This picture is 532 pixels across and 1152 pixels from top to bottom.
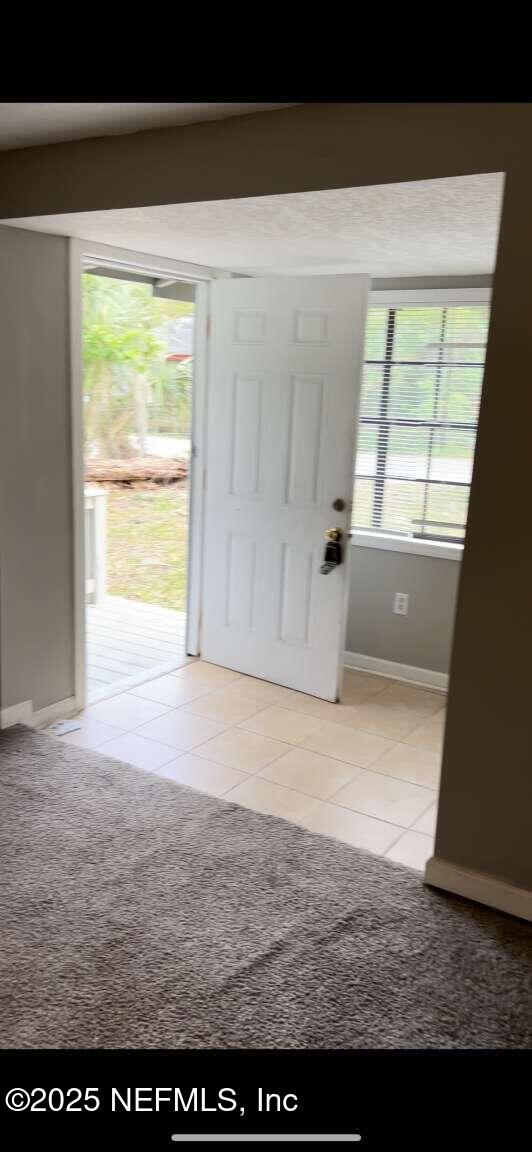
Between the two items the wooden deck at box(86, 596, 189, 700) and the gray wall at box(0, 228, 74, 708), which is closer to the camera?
the gray wall at box(0, 228, 74, 708)

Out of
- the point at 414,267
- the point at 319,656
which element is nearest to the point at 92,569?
the point at 319,656

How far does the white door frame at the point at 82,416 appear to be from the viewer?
3375mm

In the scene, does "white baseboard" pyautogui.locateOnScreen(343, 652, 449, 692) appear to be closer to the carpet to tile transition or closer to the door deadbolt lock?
the door deadbolt lock

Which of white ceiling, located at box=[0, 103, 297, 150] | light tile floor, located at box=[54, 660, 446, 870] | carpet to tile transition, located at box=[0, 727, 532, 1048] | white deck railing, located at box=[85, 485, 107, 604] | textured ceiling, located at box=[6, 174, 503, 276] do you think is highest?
white ceiling, located at box=[0, 103, 297, 150]

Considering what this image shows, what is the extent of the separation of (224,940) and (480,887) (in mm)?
752

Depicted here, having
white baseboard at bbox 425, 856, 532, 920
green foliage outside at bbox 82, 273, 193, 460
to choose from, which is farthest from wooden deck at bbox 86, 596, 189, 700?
green foliage outside at bbox 82, 273, 193, 460

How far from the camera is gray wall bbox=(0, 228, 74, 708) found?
3.15 metres

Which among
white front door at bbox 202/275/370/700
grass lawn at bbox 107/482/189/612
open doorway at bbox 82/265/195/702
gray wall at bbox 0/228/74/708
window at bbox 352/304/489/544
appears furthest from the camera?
open doorway at bbox 82/265/195/702

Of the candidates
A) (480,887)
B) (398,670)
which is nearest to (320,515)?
(398,670)

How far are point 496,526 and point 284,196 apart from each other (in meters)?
1.07

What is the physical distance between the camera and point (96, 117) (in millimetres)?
2389

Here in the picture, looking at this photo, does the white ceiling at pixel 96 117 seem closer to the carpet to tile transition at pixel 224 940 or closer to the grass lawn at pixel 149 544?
the carpet to tile transition at pixel 224 940

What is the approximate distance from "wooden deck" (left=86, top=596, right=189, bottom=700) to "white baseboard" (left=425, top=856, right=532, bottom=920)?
1.96 m

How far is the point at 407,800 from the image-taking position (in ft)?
10.1
